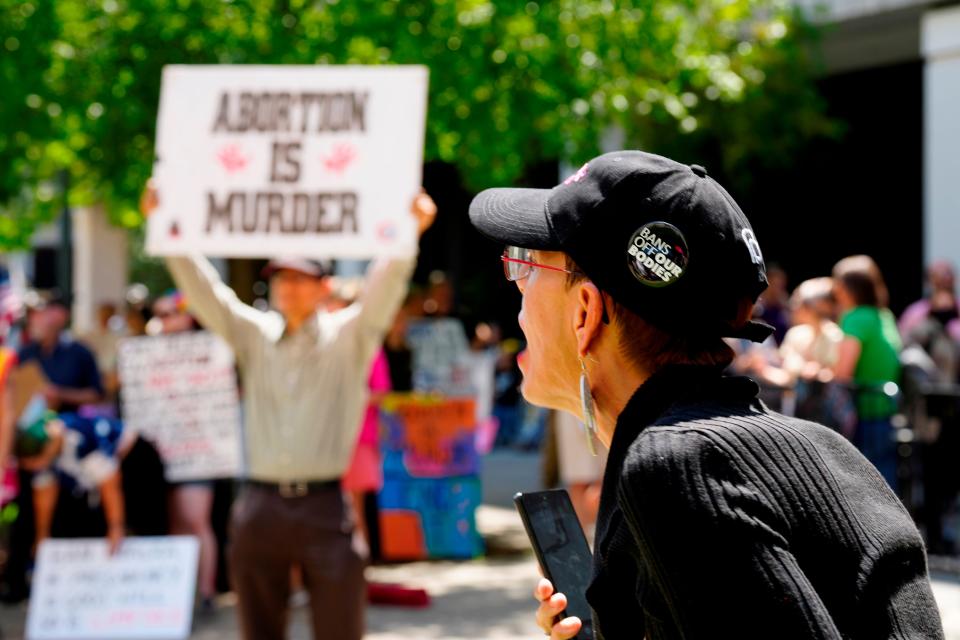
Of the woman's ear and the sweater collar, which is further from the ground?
the woman's ear

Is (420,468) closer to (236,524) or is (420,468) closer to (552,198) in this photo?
(236,524)

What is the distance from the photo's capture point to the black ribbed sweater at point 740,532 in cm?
132

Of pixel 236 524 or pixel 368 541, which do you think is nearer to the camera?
pixel 236 524

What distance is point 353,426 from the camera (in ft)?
16.8

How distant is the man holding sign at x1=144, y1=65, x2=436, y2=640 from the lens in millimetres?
4895

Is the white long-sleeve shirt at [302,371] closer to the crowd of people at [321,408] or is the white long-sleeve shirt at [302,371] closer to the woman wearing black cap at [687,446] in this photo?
the crowd of people at [321,408]

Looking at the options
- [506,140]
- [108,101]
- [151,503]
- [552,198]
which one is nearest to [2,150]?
[108,101]

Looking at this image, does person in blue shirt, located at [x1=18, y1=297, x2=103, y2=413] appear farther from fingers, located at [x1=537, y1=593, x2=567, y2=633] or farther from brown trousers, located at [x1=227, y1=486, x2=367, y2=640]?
fingers, located at [x1=537, y1=593, x2=567, y2=633]

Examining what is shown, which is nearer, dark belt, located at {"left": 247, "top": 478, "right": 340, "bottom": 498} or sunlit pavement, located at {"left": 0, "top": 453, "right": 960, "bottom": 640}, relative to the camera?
dark belt, located at {"left": 247, "top": 478, "right": 340, "bottom": 498}

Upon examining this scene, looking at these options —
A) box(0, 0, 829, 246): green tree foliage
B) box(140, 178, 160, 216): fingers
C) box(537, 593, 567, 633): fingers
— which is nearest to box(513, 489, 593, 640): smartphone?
box(537, 593, 567, 633): fingers

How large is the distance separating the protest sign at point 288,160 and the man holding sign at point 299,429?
0.37 ft

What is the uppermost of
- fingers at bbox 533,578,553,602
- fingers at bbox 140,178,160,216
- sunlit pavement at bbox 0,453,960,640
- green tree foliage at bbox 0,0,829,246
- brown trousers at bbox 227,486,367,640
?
green tree foliage at bbox 0,0,829,246

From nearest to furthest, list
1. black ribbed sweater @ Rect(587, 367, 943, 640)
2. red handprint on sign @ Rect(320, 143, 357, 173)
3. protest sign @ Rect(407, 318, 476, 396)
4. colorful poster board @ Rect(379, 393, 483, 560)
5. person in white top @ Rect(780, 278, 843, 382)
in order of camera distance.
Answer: black ribbed sweater @ Rect(587, 367, 943, 640) → red handprint on sign @ Rect(320, 143, 357, 173) → person in white top @ Rect(780, 278, 843, 382) → colorful poster board @ Rect(379, 393, 483, 560) → protest sign @ Rect(407, 318, 476, 396)

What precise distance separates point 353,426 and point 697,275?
147 inches
